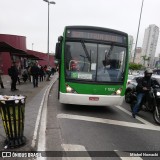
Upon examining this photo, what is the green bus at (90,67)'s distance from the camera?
6.91 metres

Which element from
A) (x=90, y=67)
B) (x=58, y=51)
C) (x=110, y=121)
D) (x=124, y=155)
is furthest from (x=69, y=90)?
(x=124, y=155)

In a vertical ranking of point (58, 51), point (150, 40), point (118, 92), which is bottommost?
point (118, 92)

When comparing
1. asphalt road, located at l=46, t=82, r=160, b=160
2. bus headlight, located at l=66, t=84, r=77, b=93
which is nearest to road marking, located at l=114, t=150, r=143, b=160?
asphalt road, located at l=46, t=82, r=160, b=160

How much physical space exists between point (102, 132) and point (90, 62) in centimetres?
275

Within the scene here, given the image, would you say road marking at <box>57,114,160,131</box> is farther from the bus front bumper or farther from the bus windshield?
the bus windshield

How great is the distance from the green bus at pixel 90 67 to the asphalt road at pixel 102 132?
0.64m

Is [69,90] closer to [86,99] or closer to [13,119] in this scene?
[86,99]

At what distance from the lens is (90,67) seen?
6969 millimetres

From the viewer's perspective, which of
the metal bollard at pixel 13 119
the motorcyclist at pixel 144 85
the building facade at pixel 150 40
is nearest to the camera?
the metal bollard at pixel 13 119

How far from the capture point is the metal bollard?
365 centimetres

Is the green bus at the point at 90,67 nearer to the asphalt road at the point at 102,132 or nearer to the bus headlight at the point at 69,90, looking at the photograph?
the bus headlight at the point at 69,90

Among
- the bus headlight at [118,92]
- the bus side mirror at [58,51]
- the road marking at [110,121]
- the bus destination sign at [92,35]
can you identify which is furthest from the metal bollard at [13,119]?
the bus headlight at [118,92]

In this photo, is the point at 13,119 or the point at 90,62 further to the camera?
the point at 90,62

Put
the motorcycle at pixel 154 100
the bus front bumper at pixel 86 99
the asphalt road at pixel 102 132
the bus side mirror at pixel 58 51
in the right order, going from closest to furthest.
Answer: the asphalt road at pixel 102 132 < the motorcycle at pixel 154 100 < the bus front bumper at pixel 86 99 < the bus side mirror at pixel 58 51
